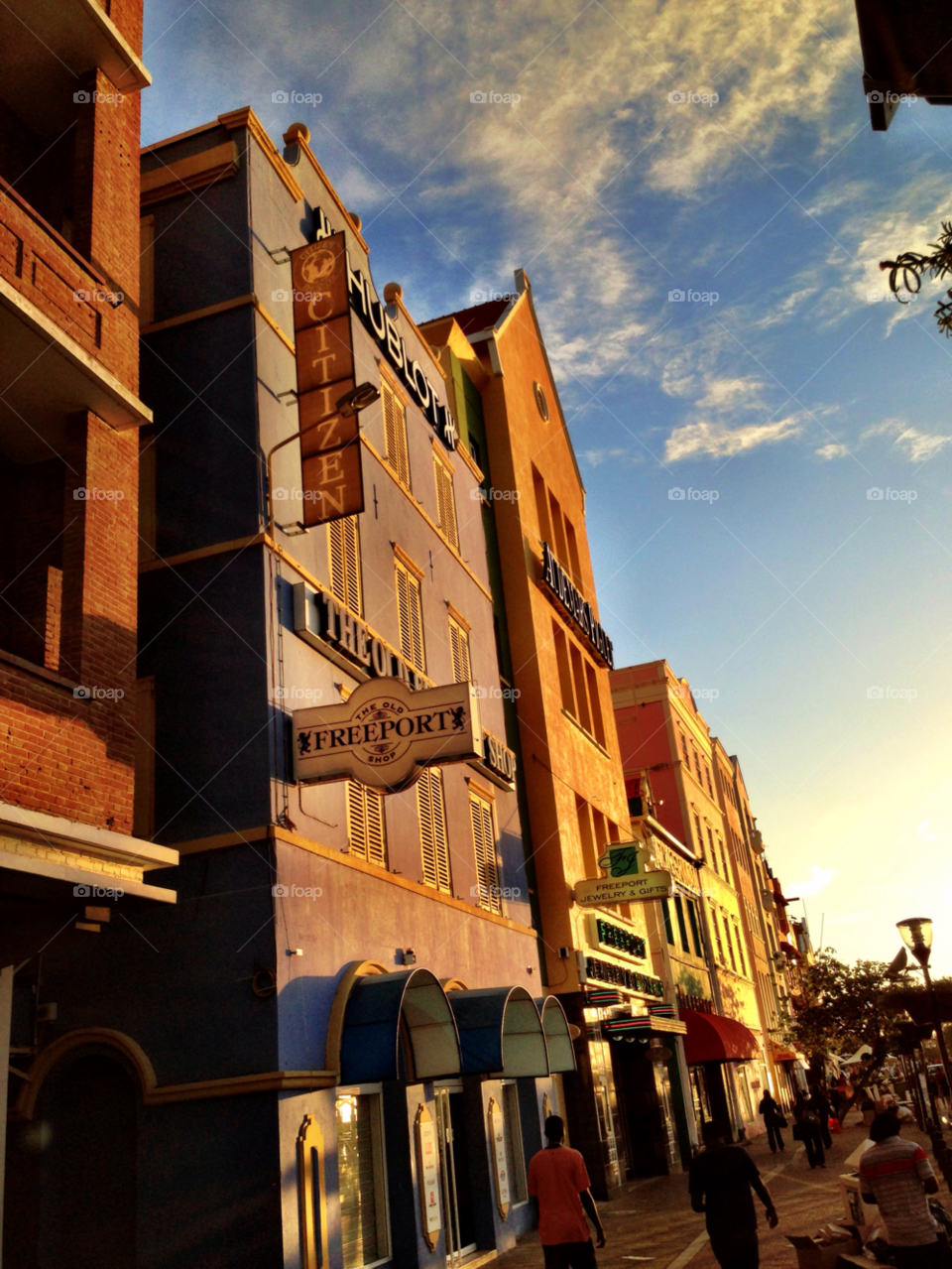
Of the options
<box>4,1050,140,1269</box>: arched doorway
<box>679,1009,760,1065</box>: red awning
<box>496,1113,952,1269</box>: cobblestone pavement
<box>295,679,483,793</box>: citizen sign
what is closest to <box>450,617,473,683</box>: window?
<box>295,679,483,793</box>: citizen sign

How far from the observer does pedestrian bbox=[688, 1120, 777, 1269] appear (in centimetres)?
780

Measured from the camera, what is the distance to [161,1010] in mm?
10539

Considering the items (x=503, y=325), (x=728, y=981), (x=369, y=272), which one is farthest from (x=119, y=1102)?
(x=728, y=981)

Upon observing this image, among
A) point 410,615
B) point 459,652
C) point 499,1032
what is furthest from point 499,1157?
point 459,652

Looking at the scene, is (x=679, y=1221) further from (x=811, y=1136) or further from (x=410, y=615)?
(x=410, y=615)

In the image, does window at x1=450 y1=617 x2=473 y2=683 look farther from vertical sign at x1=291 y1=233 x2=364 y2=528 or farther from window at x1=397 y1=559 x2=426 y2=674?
vertical sign at x1=291 y1=233 x2=364 y2=528

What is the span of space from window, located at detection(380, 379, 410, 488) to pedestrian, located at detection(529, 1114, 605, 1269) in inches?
432

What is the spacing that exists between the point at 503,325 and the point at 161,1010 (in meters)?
20.3

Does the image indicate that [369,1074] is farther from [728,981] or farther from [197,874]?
[728,981]

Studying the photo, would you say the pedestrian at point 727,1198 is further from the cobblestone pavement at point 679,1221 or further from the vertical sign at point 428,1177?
the vertical sign at point 428,1177

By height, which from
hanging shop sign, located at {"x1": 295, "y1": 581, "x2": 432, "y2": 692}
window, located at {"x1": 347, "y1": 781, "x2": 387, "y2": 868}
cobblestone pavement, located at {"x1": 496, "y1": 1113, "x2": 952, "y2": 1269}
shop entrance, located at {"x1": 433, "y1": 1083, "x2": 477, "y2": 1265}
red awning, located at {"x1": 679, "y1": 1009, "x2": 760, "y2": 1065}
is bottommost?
cobblestone pavement, located at {"x1": 496, "y1": 1113, "x2": 952, "y2": 1269}

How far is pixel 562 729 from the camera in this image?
77.8ft

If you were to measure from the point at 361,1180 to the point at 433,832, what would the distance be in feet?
16.8

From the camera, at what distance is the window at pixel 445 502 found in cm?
2022
